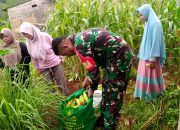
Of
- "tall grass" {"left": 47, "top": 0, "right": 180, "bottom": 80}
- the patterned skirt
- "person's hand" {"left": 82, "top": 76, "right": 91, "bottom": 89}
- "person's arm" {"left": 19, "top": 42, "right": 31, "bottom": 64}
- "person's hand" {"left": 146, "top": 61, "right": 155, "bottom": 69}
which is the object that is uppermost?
"tall grass" {"left": 47, "top": 0, "right": 180, "bottom": 80}

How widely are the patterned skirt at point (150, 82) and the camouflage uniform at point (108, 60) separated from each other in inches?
35.1

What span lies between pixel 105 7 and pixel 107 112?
2442 millimetres

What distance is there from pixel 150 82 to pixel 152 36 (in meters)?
0.63

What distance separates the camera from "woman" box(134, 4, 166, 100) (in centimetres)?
380

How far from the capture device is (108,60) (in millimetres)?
3094

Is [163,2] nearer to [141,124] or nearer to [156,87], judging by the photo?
[156,87]

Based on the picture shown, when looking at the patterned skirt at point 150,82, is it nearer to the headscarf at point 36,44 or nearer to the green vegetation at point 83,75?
the green vegetation at point 83,75

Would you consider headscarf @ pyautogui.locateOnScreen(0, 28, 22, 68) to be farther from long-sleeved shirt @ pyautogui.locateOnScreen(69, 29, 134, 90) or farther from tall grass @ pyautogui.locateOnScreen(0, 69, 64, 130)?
long-sleeved shirt @ pyautogui.locateOnScreen(69, 29, 134, 90)

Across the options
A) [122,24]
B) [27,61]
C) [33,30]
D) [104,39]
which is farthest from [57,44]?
[122,24]

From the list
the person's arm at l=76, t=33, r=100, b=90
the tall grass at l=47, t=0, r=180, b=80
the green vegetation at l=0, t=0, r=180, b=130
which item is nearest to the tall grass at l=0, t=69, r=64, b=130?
the green vegetation at l=0, t=0, r=180, b=130

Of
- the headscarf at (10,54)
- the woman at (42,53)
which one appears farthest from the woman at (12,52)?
the woman at (42,53)

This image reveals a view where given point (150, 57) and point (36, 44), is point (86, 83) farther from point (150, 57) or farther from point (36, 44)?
point (36, 44)

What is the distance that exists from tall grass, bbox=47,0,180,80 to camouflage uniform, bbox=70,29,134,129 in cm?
180

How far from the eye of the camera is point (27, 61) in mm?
4363
